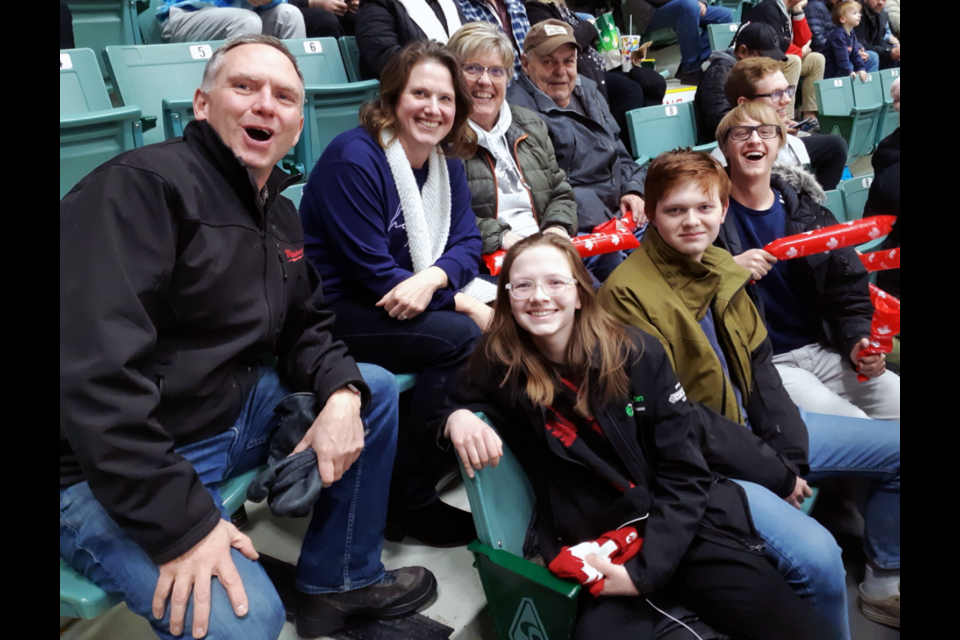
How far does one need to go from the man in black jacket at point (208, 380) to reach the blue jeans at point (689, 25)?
547 centimetres

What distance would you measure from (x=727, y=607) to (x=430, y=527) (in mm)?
799

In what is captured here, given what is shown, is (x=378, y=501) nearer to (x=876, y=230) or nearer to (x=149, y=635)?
(x=149, y=635)

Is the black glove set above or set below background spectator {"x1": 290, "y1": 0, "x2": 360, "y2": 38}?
below

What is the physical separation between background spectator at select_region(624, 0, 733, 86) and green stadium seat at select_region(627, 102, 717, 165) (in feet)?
6.76

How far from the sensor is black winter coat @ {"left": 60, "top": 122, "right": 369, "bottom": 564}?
3.14ft

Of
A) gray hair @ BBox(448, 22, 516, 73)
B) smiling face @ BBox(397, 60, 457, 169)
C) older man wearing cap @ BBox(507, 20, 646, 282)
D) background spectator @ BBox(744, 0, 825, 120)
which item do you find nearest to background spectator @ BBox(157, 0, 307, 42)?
gray hair @ BBox(448, 22, 516, 73)

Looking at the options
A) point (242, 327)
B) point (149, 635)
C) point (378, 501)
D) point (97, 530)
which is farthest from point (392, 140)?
point (149, 635)

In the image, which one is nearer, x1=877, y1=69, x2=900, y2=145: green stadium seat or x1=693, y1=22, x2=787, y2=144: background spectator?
x1=693, y1=22, x2=787, y2=144: background spectator

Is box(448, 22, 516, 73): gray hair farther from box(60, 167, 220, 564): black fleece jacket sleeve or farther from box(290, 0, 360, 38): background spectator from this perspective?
box(60, 167, 220, 564): black fleece jacket sleeve

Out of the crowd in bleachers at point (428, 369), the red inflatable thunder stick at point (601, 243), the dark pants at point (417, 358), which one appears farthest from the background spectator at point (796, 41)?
the dark pants at point (417, 358)

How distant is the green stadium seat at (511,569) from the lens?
3.85 ft

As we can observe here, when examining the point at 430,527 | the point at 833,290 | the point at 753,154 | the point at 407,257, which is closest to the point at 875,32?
the point at 753,154

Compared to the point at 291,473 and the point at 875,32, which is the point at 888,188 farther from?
the point at 875,32
